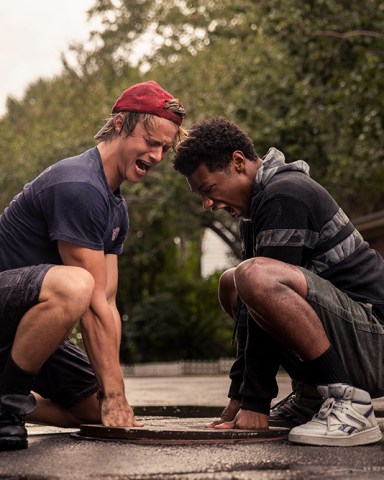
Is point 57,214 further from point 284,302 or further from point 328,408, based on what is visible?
point 328,408

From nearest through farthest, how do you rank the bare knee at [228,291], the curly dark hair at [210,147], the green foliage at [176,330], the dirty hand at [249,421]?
the dirty hand at [249,421]
the curly dark hair at [210,147]
the bare knee at [228,291]
the green foliage at [176,330]

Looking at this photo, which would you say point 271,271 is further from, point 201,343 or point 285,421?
point 201,343

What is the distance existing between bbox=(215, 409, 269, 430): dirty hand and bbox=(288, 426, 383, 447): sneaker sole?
0.87 ft

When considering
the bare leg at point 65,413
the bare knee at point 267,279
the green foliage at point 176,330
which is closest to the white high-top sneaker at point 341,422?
the bare knee at point 267,279

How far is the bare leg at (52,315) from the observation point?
4.19 metres

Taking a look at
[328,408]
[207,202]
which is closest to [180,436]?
[328,408]

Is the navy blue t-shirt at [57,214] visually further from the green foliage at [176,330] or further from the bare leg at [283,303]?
the green foliage at [176,330]

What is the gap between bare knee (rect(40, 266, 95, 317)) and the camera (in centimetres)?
419

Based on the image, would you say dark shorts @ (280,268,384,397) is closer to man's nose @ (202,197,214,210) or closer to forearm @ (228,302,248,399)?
forearm @ (228,302,248,399)

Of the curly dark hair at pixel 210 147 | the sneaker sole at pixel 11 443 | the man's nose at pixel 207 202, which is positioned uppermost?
the curly dark hair at pixel 210 147

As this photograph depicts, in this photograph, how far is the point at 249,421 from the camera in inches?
180

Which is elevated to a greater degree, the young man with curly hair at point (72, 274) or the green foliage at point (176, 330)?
the young man with curly hair at point (72, 274)

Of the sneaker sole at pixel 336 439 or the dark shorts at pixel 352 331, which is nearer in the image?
the sneaker sole at pixel 336 439

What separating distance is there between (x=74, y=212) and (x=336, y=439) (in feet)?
4.91
